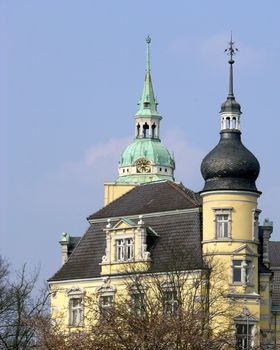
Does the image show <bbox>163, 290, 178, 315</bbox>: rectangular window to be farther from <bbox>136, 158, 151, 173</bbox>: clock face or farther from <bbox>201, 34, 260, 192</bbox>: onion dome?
<bbox>136, 158, 151, 173</bbox>: clock face

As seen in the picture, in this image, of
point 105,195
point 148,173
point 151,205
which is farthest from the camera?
point 148,173

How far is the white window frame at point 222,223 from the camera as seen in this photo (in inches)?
3317

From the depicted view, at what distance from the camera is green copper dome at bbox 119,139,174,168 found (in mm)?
156625

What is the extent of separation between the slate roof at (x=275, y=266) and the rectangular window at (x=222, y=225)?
981 cm

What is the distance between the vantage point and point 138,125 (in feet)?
516

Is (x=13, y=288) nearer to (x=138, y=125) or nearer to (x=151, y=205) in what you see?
(x=151, y=205)

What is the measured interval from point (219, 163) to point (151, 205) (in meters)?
7.66

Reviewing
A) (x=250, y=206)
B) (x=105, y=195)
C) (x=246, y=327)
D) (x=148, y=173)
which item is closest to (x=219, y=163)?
(x=250, y=206)

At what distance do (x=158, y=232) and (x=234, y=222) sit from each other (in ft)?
18.7

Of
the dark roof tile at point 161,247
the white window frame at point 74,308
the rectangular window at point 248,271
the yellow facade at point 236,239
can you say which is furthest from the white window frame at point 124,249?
the rectangular window at point 248,271

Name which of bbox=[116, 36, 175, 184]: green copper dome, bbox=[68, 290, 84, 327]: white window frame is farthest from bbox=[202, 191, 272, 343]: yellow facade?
bbox=[116, 36, 175, 184]: green copper dome

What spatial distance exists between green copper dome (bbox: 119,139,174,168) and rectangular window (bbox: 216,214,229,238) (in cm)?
7178

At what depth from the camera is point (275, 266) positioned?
100 m

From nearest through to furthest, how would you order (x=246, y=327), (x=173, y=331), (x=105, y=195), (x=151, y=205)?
(x=173, y=331) < (x=246, y=327) < (x=151, y=205) < (x=105, y=195)
